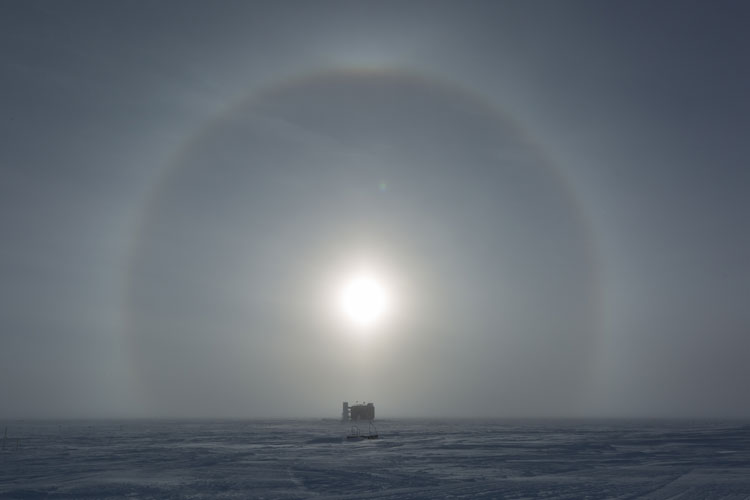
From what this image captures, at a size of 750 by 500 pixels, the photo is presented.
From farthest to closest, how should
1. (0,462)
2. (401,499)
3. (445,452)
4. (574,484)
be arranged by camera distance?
(445,452) → (0,462) → (574,484) → (401,499)

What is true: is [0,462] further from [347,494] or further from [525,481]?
[525,481]

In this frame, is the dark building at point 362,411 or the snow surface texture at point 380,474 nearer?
the snow surface texture at point 380,474

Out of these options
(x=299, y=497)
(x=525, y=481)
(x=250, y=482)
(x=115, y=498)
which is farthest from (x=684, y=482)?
(x=115, y=498)

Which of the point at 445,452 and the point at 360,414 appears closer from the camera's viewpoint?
the point at 445,452

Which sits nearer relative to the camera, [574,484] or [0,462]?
[574,484]

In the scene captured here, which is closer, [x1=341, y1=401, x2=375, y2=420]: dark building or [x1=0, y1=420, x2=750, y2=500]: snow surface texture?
[x1=0, y1=420, x2=750, y2=500]: snow surface texture

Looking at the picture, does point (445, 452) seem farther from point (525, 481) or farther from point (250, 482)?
point (250, 482)

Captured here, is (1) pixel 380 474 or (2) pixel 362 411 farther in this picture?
(2) pixel 362 411

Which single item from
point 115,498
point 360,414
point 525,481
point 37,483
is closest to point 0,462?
point 37,483

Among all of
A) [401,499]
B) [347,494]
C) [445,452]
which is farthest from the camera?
[445,452]
